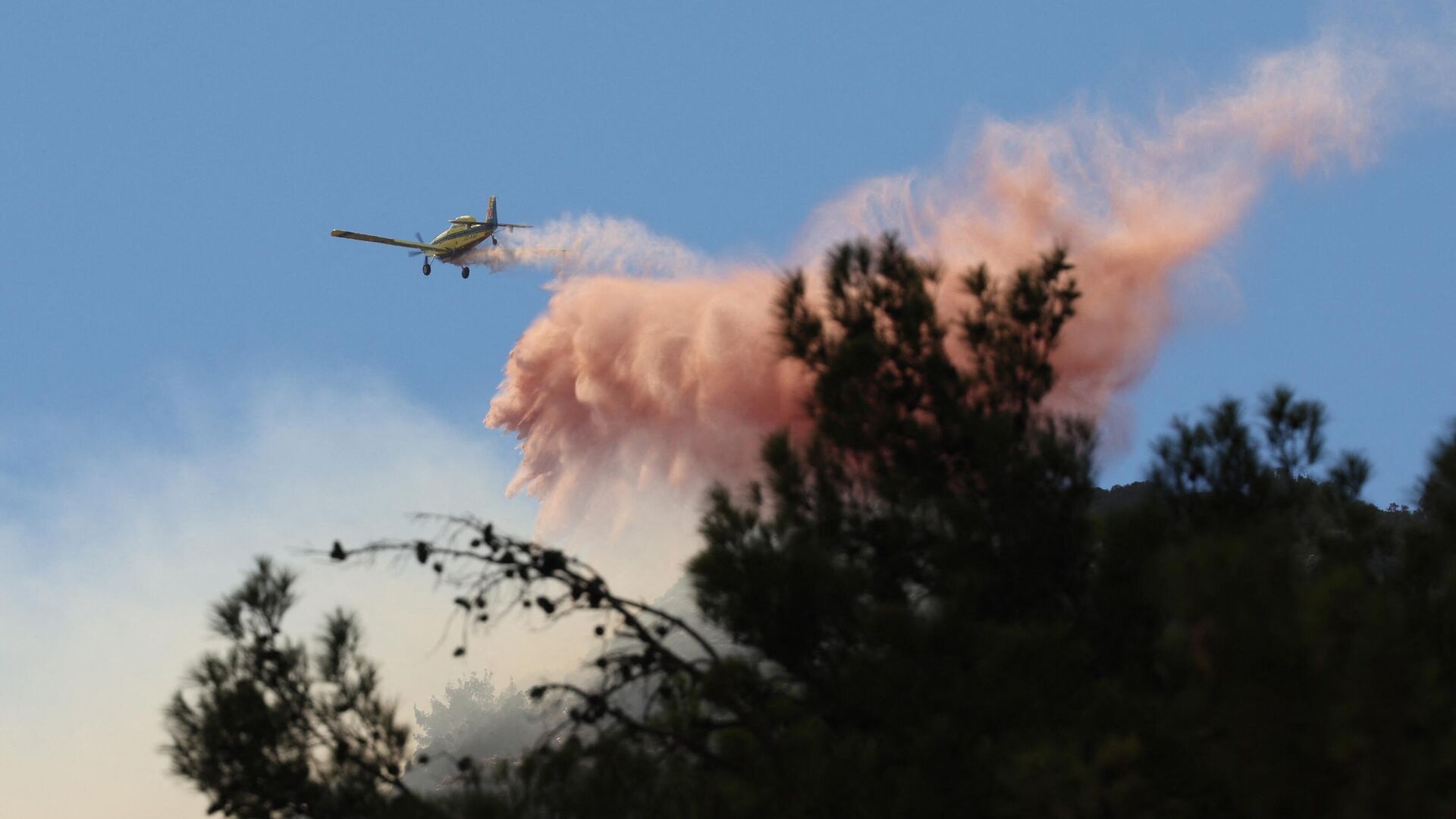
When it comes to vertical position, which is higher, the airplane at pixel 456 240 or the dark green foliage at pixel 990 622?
the airplane at pixel 456 240

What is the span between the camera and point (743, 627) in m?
13.5

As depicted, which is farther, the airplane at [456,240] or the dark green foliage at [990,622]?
the airplane at [456,240]

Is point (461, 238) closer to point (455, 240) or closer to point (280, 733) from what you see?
point (455, 240)

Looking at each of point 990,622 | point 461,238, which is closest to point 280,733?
point 990,622

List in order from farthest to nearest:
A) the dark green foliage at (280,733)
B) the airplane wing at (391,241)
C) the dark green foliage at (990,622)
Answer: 1. the airplane wing at (391,241)
2. the dark green foliage at (280,733)
3. the dark green foliage at (990,622)

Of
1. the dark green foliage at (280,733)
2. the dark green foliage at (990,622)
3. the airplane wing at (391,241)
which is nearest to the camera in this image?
the dark green foliage at (990,622)

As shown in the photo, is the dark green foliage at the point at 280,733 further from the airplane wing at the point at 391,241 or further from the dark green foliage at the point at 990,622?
the airplane wing at the point at 391,241

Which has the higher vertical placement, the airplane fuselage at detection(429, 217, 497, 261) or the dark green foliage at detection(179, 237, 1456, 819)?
the airplane fuselage at detection(429, 217, 497, 261)

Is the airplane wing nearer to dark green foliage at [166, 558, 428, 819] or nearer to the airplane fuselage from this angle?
the airplane fuselage

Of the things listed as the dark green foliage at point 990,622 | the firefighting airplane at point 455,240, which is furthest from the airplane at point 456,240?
the dark green foliage at point 990,622

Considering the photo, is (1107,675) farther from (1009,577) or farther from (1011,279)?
(1011,279)

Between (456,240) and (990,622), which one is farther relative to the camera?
(456,240)

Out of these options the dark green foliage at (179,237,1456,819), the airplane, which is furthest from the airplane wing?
the dark green foliage at (179,237,1456,819)

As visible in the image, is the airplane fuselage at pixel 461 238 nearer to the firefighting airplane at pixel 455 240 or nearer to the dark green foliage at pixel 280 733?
the firefighting airplane at pixel 455 240
